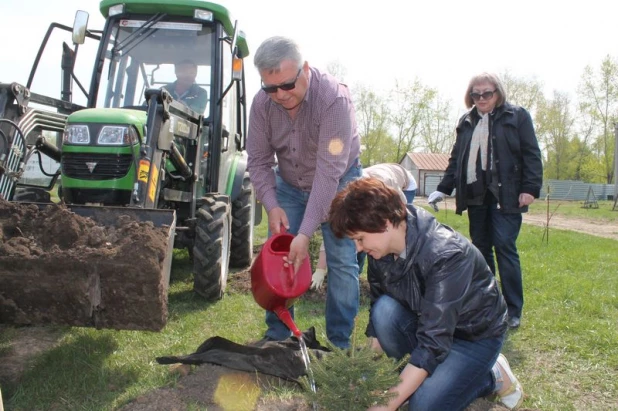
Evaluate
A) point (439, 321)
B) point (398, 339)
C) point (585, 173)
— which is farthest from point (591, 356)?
point (585, 173)

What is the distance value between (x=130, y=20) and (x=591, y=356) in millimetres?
4801

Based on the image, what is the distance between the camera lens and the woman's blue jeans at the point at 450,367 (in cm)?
265

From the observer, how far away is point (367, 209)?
2371mm

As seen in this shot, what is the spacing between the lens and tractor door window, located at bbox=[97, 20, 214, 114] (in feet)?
18.1

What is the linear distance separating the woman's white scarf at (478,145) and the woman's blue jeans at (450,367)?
1972 millimetres

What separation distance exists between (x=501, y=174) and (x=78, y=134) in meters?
3.22

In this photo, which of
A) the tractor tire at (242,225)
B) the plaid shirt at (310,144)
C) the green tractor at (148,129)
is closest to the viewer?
the plaid shirt at (310,144)

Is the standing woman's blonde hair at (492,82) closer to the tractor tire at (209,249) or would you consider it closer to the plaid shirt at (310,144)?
the plaid shirt at (310,144)

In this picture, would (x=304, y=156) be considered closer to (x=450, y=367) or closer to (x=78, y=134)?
(x=450, y=367)

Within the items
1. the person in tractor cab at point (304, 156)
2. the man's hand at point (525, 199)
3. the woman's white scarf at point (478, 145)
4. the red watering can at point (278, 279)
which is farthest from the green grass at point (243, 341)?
the woman's white scarf at point (478, 145)


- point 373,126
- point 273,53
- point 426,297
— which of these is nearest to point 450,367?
point 426,297

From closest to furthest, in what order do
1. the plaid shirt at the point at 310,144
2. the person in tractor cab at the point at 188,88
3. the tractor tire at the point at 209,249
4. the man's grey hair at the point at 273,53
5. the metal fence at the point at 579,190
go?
the man's grey hair at the point at 273,53 → the plaid shirt at the point at 310,144 → the tractor tire at the point at 209,249 → the person in tractor cab at the point at 188,88 → the metal fence at the point at 579,190

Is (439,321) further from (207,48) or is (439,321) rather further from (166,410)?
(207,48)

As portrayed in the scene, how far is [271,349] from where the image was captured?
329 centimetres
